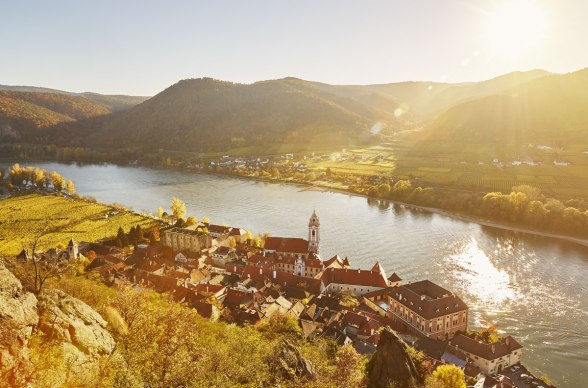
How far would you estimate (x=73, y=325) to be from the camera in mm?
10602

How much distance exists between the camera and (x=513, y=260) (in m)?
44.0

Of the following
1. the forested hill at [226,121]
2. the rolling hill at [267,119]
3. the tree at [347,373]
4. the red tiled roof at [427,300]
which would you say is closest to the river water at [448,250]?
the red tiled roof at [427,300]

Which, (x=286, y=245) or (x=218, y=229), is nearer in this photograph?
(x=286, y=245)

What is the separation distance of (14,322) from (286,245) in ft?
109

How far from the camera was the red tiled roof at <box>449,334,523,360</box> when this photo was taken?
81.6 ft

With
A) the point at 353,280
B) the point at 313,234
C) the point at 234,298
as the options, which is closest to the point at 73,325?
the point at 234,298

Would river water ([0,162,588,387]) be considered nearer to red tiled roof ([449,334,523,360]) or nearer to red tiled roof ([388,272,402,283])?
red tiled roof ([449,334,523,360])

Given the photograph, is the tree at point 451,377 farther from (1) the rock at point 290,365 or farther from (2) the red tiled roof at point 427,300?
(1) the rock at point 290,365

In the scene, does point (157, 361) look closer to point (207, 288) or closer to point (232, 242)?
point (207, 288)

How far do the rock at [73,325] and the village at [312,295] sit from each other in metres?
15.0

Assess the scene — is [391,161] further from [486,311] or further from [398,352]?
[398,352]

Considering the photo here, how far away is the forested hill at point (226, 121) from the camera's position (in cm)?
14438

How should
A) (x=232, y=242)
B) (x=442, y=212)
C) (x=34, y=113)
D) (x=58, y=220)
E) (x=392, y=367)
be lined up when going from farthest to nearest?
1. (x=34, y=113)
2. (x=442, y=212)
3. (x=58, y=220)
4. (x=232, y=242)
5. (x=392, y=367)

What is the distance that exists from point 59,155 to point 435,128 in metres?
116
